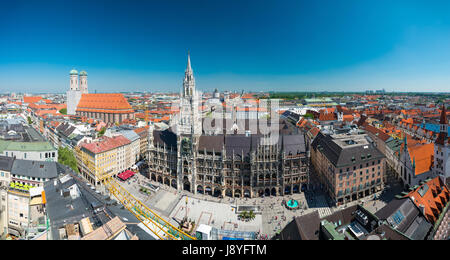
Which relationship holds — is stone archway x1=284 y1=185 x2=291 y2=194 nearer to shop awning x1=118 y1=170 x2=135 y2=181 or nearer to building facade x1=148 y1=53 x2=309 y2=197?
building facade x1=148 y1=53 x2=309 y2=197

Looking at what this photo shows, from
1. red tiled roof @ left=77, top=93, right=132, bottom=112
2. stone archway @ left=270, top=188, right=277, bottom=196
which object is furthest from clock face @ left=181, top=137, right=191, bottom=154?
red tiled roof @ left=77, top=93, right=132, bottom=112

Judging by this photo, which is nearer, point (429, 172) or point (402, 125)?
point (429, 172)

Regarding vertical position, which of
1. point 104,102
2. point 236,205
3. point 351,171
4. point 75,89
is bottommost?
point 236,205

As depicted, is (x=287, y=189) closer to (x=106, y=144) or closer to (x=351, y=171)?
(x=351, y=171)

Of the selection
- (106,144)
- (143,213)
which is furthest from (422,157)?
(106,144)

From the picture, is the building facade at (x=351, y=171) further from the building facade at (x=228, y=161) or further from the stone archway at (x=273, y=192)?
the stone archway at (x=273, y=192)

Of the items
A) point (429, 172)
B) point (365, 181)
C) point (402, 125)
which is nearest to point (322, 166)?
point (365, 181)
